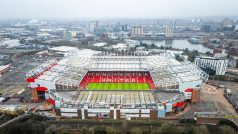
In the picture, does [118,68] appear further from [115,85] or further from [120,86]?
Result: [120,86]

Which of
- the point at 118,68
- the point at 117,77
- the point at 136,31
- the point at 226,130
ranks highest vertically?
the point at 136,31

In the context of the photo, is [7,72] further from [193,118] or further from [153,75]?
[193,118]

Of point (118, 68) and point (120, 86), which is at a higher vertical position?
point (118, 68)

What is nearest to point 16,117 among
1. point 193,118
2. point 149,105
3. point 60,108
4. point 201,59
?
point 60,108

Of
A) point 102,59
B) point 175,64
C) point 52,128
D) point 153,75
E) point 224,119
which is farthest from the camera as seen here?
point 102,59

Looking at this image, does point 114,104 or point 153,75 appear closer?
point 114,104

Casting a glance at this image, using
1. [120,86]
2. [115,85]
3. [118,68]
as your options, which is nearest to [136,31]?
[118,68]

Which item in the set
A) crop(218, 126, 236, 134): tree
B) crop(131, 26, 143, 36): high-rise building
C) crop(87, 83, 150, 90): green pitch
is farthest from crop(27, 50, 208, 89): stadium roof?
crop(131, 26, 143, 36): high-rise building

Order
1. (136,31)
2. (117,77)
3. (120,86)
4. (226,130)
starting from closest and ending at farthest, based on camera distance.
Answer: (226,130) < (120,86) < (117,77) < (136,31)
